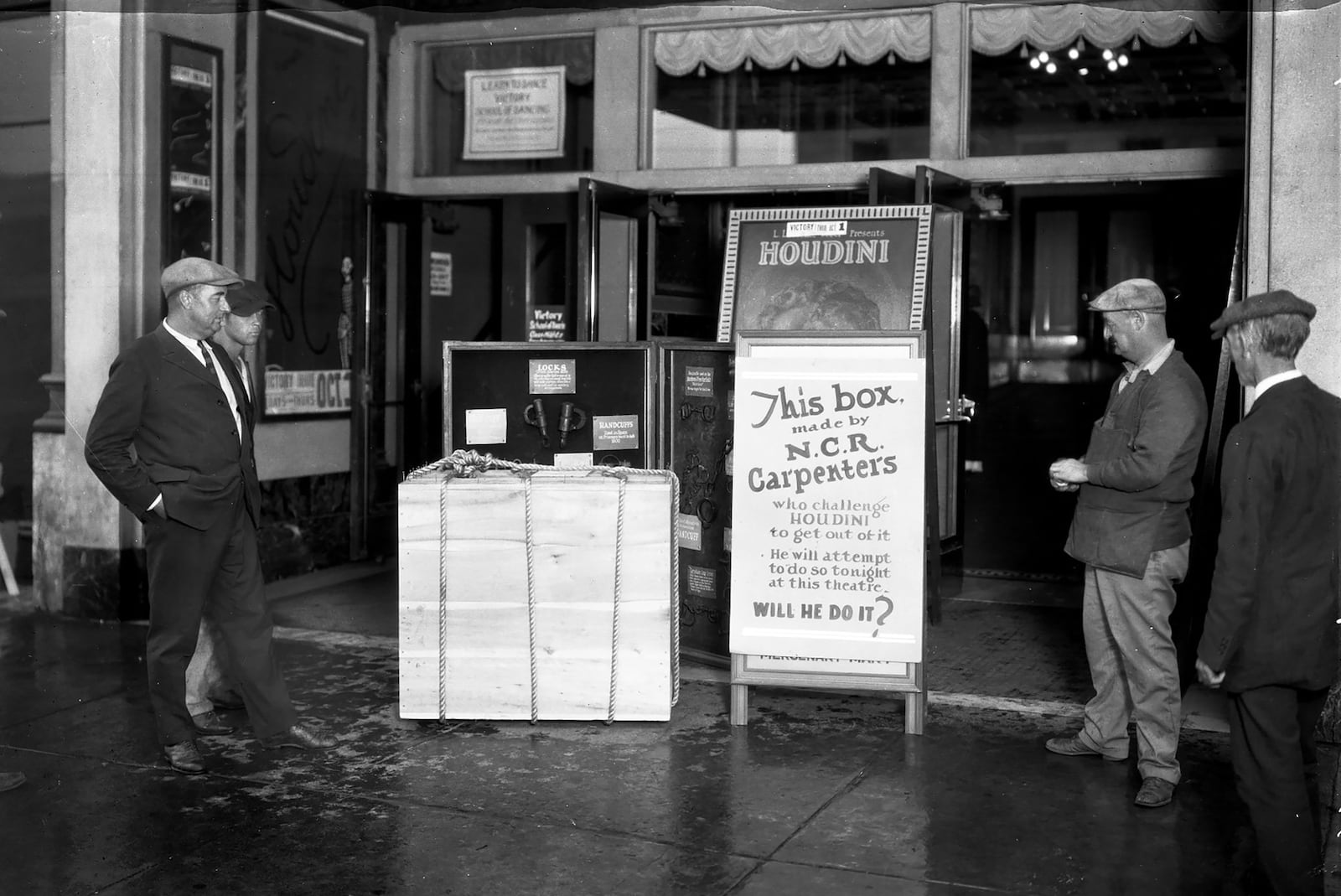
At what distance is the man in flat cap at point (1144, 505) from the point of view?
5055mm

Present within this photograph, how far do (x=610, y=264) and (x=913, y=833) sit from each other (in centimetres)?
524

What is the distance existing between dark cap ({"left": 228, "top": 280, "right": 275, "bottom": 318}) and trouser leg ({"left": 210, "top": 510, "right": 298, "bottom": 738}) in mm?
790

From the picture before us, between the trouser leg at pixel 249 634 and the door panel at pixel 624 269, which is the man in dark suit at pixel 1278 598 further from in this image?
the door panel at pixel 624 269

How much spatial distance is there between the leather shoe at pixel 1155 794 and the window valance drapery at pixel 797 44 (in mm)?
4931

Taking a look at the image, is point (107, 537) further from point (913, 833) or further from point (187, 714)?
point (913, 833)

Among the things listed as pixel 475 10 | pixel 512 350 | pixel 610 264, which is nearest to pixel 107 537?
pixel 512 350

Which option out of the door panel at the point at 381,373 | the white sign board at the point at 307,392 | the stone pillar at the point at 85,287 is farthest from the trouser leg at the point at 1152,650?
the door panel at the point at 381,373

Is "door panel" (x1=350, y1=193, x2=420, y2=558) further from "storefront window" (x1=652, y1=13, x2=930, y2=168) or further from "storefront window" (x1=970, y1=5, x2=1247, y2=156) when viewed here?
"storefront window" (x1=970, y1=5, x2=1247, y2=156)

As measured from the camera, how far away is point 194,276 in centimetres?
536

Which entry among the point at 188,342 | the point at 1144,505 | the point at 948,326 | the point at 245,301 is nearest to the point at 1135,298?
the point at 1144,505

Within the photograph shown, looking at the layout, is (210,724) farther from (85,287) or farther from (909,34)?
(909,34)

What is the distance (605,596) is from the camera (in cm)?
580

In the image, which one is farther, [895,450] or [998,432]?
[998,432]

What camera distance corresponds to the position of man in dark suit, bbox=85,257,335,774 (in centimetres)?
523
